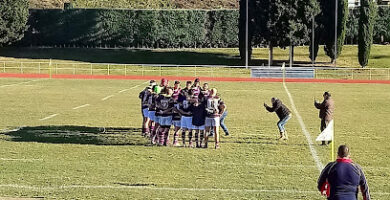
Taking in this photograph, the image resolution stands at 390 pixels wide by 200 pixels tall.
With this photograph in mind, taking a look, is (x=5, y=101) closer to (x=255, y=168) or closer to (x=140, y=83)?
(x=140, y=83)

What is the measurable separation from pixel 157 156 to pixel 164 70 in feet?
132

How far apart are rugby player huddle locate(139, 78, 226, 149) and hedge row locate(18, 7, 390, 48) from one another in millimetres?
54669

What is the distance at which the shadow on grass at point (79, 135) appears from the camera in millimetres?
21281

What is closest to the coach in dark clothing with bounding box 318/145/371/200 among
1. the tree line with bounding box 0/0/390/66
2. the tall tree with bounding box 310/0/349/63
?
the tall tree with bounding box 310/0/349/63

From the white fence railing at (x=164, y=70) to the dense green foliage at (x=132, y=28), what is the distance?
13.1 metres

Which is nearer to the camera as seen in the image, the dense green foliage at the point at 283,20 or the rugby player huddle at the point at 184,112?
the rugby player huddle at the point at 184,112

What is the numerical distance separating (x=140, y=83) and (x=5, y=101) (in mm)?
15781

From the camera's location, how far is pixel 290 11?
61312 mm

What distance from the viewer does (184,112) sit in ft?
65.8

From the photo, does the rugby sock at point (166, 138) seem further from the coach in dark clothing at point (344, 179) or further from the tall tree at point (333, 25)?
the tall tree at point (333, 25)

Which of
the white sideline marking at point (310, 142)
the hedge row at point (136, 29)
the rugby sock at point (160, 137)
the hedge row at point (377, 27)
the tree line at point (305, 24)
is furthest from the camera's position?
the hedge row at point (136, 29)

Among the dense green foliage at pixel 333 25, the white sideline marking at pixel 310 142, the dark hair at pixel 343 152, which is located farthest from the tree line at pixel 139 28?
the dark hair at pixel 343 152

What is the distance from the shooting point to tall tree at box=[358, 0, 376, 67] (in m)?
62.0

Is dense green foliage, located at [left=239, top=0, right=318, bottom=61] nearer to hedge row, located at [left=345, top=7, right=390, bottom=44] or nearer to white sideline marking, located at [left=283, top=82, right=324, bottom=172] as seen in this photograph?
hedge row, located at [left=345, top=7, right=390, bottom=44]
